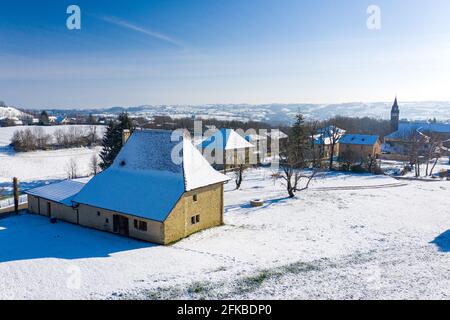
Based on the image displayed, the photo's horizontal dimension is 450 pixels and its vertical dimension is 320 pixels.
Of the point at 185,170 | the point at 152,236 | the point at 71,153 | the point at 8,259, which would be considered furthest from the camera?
the point at 71,153

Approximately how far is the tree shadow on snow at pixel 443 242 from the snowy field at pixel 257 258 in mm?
60

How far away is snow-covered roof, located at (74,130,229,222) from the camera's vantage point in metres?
24.7

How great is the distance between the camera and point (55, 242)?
23578 mm

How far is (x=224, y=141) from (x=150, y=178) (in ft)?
107

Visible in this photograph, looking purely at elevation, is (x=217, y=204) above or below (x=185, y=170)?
below

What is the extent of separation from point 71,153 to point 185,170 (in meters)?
63.1

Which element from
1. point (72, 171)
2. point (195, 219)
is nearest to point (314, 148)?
point (195, 219)

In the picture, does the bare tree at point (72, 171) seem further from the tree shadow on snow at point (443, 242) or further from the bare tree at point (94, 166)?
the tree shadow on snow at point (443, 242)

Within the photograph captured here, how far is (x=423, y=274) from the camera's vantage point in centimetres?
1870

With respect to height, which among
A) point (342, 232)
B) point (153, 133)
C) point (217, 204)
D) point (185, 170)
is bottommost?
point (342, 232)

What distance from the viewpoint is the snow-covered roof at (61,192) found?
29656 mm
